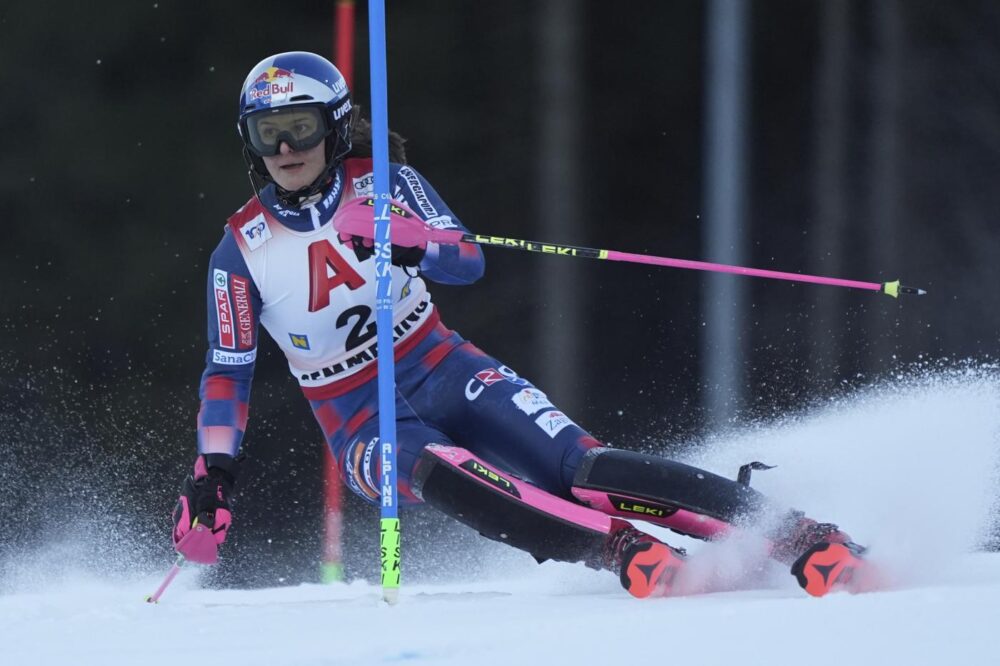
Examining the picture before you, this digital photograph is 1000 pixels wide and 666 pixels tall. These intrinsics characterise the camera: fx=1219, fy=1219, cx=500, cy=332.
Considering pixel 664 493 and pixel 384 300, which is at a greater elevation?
pixel 384 300

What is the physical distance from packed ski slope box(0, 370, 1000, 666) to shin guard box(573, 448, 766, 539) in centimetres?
7

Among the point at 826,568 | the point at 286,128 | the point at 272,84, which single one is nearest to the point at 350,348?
the point at 286,128

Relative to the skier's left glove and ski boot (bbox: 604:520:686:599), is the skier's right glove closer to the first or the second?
the skier's left glove

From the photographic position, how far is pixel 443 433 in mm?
3027

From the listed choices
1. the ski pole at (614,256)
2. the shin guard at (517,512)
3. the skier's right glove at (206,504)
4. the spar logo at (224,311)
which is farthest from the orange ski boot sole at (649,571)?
the spar logo at (224,311)

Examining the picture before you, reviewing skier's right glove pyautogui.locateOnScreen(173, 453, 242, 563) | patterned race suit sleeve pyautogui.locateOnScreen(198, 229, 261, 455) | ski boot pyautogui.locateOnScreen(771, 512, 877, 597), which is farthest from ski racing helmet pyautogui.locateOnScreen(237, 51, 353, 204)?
ski boot pyautogui.locateOnScreen(771, 512, 877, 597)

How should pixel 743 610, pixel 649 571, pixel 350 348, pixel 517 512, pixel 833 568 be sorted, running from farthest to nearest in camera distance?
pixel 350 348 < pixel 517 512 < pixel 649 571 < pixel 833 568 < pixel 743 610

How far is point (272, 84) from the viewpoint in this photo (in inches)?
113

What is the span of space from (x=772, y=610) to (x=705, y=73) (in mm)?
3536

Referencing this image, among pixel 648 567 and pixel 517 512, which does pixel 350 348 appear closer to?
pixel 517 512

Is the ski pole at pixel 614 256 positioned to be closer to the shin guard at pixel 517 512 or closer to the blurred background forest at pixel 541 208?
the shin guard at pixel 517 512

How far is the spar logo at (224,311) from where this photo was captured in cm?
297

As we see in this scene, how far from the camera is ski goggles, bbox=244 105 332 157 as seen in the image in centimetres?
289

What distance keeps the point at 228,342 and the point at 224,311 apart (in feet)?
0.25
